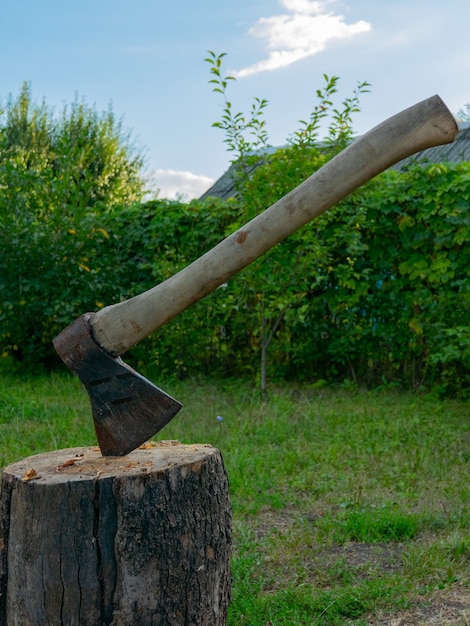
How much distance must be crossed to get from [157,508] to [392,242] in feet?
18.1

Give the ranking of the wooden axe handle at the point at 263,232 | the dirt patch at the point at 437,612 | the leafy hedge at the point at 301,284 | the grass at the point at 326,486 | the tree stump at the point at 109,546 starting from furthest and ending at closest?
the leafy hedge at the point at 301,284 → the grass at the point at 326,486 → the dirt patch at the point at 437,612 → the wooden axe handle at the point at 263,232 → the tree stump at the point at 109,546

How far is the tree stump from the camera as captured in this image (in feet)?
6.82

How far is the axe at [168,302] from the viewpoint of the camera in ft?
7.50

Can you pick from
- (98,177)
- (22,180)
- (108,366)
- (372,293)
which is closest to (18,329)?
(22,180)

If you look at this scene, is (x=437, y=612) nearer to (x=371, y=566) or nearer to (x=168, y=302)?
(x=371, y=566)

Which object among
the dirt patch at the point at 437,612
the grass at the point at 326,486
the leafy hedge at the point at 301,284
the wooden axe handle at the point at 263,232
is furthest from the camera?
the leafy hedge at the point at 301,284

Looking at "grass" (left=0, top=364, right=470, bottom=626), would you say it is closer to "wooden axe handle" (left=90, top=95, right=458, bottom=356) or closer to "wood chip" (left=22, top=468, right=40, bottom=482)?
"wood chip" (left=22, top=468, right=40, bottom=482)

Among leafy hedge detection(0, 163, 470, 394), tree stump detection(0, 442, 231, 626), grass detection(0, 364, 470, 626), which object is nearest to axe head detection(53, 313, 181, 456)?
tree stump detection(0, 442, 231, 626)

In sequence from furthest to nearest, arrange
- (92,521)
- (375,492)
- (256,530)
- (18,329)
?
(18,329), (375,492), (256,530), (92,521)

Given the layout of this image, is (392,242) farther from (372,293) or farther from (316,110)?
(316,110)

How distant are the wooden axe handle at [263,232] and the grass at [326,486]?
4.27 feet

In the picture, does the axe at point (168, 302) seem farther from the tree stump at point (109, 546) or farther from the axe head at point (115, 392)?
the tree stump at point (109, 546)

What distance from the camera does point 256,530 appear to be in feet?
11.8

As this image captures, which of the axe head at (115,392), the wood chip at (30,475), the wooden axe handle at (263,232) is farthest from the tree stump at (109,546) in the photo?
the wooden axe handle at (263,232)
